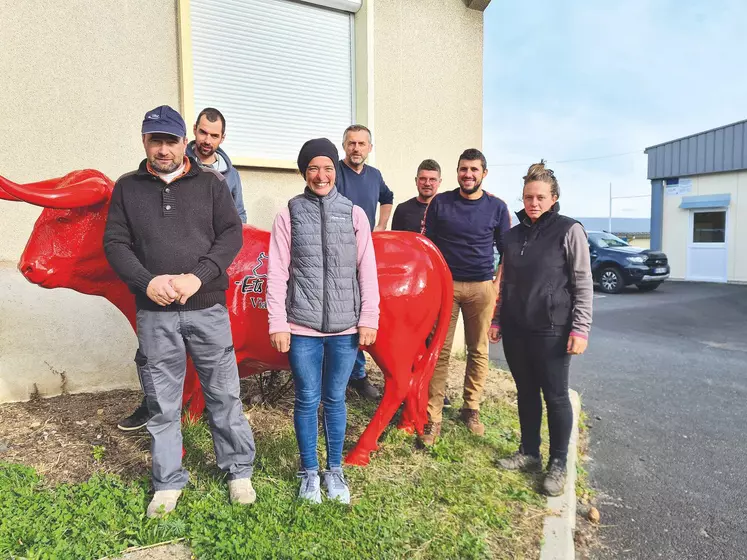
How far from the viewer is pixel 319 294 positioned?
243cm

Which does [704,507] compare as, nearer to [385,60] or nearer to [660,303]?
[385,60]

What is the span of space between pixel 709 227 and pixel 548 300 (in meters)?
17.2

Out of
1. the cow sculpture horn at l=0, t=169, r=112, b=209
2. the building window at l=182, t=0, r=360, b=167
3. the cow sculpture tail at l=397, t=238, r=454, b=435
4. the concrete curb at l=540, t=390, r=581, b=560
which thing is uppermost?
the building window at l=182, t=0, r=360, b=167

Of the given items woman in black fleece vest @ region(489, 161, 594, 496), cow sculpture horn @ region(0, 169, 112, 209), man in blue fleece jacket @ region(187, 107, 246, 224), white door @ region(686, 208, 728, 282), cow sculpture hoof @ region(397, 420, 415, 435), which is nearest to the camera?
cow sculpture horn @ region(0, 169, 112, 209)

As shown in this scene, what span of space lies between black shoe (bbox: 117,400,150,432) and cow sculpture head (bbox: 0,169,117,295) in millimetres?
1131

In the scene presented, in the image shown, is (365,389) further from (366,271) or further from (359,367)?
(366,271)

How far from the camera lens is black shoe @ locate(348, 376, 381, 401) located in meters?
4.27

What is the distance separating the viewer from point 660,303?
11594 mm

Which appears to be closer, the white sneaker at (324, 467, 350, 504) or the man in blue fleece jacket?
the white sneaker at (324, 467, 350, 504)

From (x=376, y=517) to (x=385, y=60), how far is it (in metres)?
4.60

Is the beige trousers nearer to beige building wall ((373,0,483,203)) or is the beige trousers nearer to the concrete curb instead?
the concrete curb

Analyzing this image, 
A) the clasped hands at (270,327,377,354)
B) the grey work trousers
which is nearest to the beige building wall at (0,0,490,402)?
the grey work trousers

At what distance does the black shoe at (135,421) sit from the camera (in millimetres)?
3369

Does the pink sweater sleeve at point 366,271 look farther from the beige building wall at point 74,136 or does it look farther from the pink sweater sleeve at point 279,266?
the beige building wall at point 74,136
